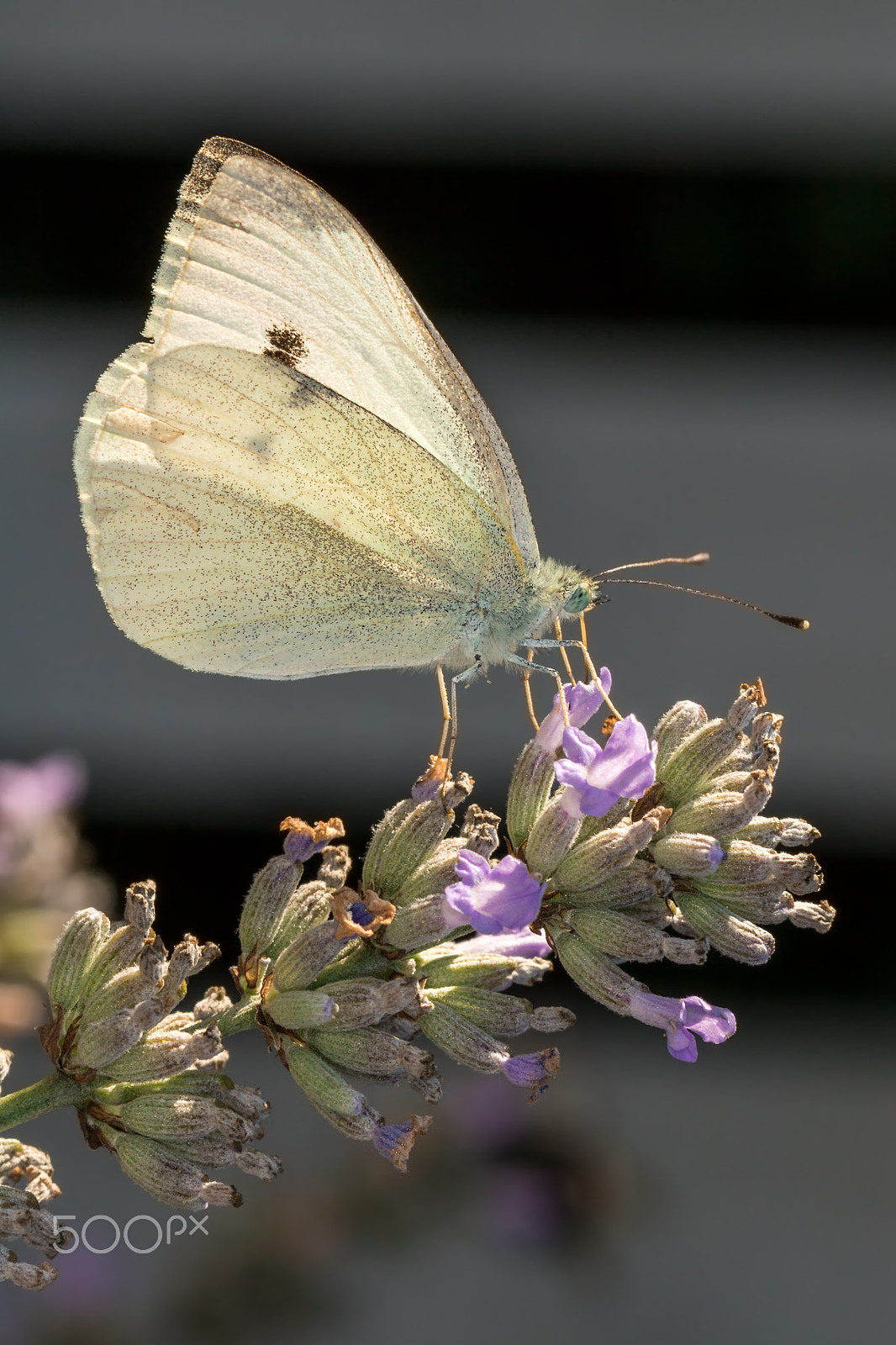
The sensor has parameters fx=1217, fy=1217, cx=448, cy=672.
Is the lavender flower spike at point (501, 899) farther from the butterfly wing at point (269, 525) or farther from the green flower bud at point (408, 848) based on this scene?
the butterfly wing at point (269, 525)

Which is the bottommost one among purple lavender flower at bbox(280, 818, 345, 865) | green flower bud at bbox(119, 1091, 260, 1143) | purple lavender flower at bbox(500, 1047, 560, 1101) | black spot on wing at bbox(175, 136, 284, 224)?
green flower bud at bbox(119, 1091, 260, 1143)

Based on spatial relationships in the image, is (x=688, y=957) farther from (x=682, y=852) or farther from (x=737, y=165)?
(x=737, y=165)

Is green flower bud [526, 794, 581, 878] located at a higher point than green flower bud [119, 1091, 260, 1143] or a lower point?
higher

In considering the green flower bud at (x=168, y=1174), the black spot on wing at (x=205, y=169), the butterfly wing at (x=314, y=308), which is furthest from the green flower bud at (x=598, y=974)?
the black spot on wing at (x=205, y=169)

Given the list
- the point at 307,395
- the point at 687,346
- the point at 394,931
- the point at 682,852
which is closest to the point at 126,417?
the point at 307,395

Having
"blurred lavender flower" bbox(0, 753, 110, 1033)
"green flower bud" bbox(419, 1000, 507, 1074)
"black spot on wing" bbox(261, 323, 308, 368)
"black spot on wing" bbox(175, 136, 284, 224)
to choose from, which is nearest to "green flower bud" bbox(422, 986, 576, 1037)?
"green flower bud" bbox(419, 1000, 507, 1074)

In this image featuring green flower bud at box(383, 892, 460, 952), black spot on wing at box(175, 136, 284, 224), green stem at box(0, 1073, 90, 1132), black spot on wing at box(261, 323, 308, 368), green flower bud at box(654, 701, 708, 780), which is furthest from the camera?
black spot on wing at box(261, 323, 308, 368)

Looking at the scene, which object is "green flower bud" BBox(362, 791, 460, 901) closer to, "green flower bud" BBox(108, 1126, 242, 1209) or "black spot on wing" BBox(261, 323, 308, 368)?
"green flower bud" BBox(108, 1126, 242, 1209)
